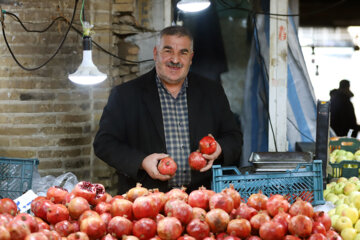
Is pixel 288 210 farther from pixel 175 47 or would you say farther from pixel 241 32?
pixel 241 32

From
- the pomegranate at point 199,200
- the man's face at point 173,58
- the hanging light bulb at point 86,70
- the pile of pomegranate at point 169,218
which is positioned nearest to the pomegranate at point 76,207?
the pile of pomegranate at point 169,218

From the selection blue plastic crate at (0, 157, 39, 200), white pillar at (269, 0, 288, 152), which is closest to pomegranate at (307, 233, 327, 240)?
blue plastic crate at (0, 157, 39, 200)

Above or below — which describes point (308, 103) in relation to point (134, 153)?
above

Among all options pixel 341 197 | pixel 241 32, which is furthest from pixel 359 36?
pixel 341 197

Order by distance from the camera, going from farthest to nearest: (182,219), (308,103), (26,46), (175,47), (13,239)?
(308,103) < (26,46) < (175,47) < (182,219) < (13,239)

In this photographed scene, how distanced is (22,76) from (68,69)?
0.39 meters

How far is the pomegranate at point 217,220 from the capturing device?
7.29 ft

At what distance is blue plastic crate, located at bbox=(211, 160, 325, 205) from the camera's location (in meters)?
2.85

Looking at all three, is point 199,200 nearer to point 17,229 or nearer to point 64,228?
point 64,228

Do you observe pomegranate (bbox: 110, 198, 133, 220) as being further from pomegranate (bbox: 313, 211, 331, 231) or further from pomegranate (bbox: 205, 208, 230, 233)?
pomegranate (bbox: 313, 211, 331, 231)

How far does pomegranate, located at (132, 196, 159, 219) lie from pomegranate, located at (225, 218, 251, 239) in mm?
336

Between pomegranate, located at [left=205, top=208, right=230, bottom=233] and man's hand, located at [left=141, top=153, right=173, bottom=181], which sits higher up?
man's hand, located at [left=141, top=153, right=173, bottom=181]

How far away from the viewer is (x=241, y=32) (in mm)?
7238

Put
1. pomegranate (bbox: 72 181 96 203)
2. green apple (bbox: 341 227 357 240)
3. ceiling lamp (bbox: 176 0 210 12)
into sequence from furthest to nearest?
ceiling lamp (bbox: 176 0 210 12), green apple (bbox: 341 227 357 240), pomegranate (bbox: 72 181 96 203)
